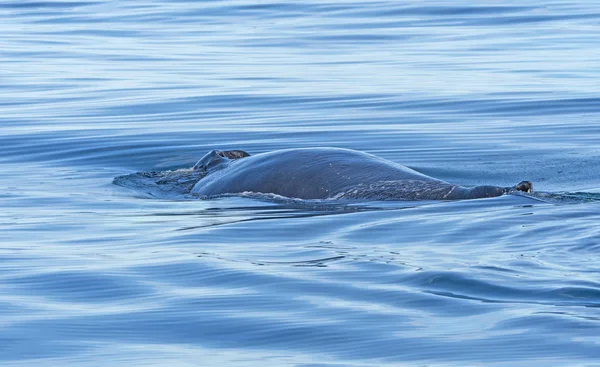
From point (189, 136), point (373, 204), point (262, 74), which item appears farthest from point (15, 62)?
point (373, 204)

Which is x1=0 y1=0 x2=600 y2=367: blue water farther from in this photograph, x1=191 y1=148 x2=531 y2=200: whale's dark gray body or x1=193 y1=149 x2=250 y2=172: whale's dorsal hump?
x1=193 y1=149 x2=250 y2=172: whale's dorsal hump

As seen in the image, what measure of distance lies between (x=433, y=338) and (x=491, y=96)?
1303 cm

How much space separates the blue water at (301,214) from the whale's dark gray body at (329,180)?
0.27 metres

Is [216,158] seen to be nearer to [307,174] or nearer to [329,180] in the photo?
[307,174]

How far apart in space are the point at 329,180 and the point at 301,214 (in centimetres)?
85

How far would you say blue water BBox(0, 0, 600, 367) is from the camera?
5785mm

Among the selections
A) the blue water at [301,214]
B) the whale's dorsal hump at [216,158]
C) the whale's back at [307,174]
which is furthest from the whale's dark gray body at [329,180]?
the whale's dorsal hump at [216,158]

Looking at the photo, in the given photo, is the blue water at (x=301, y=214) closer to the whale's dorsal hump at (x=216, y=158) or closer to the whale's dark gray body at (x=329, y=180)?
the whale's dark gray body at (x=329, y=180)

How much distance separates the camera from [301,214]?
923 centimetres

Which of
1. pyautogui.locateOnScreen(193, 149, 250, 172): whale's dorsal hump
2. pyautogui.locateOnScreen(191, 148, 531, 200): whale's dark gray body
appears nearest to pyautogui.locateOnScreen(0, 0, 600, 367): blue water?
pyautogui.locateOnScreen(191, 148, 531, 200): whale's dark gray body

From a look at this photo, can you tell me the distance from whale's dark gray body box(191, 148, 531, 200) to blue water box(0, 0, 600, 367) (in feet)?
0.90

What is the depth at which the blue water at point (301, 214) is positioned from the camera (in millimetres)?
5785

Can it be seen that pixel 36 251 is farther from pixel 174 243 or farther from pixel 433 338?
pixel 433 338

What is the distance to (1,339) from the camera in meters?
5.90
